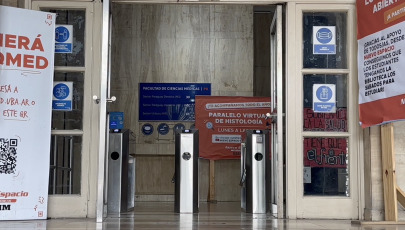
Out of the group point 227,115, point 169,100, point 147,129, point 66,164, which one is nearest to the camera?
point 66,164

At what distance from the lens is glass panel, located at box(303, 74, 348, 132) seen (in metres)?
5.90

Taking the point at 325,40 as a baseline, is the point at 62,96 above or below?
below

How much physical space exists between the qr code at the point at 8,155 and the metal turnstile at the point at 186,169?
218 cm

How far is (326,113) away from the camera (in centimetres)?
593

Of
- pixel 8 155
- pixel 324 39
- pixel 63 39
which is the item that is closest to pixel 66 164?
pixel 8 155

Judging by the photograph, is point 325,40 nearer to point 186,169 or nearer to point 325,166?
point 325,166

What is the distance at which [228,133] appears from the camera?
31.5ft

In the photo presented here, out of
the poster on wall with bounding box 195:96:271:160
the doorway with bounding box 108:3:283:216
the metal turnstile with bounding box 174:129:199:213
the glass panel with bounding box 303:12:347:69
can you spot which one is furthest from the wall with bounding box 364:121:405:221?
the doorway with bounding box 108:3:283:216

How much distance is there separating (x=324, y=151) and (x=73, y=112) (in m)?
2.46

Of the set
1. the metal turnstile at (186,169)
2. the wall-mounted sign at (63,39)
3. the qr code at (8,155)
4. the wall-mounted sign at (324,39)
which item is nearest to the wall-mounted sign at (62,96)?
the wall-mounted sign at (63,39)

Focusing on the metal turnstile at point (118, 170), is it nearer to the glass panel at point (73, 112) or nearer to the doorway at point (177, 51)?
the glass panel at point (73, 112)

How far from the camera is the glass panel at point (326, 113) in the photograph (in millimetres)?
5902

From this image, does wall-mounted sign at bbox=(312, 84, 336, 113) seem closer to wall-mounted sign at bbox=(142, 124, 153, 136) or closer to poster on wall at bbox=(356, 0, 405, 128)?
poster on wall at bbox=(356, 0, 405, 128)

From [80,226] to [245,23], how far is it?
601 cm
